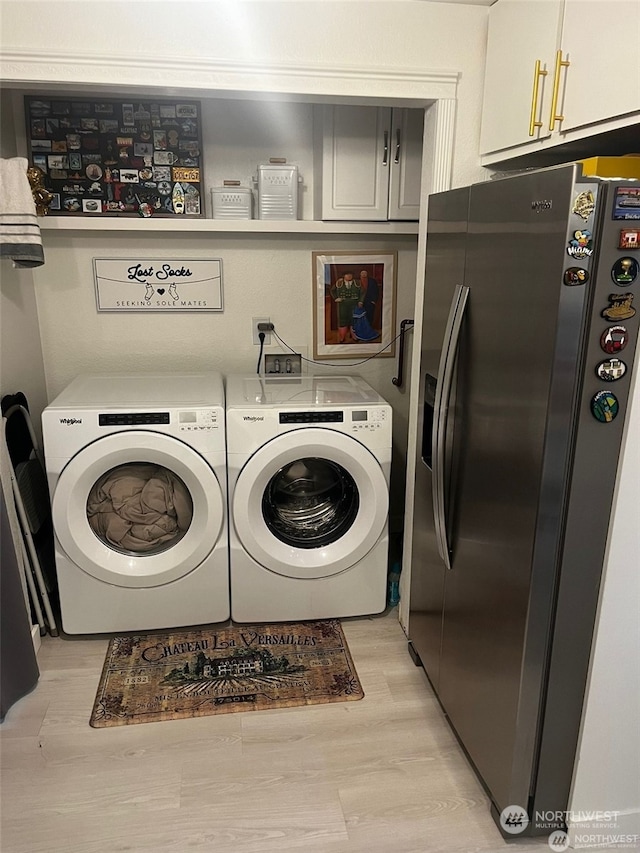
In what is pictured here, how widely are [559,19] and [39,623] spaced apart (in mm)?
2684

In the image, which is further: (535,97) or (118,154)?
(118,154)

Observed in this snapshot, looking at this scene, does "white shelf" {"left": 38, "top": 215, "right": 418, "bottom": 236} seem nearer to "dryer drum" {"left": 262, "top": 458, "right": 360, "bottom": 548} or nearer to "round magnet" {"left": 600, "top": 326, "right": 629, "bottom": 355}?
"dryer drum" {"left": 262, "top": 458, "right": 360, "bottom": 548}

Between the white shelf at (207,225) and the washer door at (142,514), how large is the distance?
943 millimetres

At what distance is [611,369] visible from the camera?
1368 millimetres

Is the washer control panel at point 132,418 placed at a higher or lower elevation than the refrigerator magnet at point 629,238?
lower

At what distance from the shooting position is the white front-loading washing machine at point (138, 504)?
2.31 m

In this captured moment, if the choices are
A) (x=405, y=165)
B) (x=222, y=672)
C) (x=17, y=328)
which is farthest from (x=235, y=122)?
(x=222, y=672)

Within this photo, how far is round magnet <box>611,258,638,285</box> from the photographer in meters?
1.31

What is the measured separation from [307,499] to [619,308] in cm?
158

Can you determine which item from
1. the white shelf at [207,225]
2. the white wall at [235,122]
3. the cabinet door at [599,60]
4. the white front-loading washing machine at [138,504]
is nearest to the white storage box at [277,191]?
the white shelf at [207,225]

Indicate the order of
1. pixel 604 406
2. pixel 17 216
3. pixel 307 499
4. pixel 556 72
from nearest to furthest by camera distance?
pixel 604 406
pixel 556 72
pixel 17 216
pixel 307 499

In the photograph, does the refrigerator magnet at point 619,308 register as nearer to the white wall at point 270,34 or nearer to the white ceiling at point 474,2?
the white wall at point 270,34

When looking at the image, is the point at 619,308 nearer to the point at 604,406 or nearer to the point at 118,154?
the point at 604,406

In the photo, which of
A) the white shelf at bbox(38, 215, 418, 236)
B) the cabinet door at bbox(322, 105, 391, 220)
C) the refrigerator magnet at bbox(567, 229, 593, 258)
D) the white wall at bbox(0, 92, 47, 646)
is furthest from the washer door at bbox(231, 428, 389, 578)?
the refrigerator magnet at bbox(567, 229, 593, 258)
